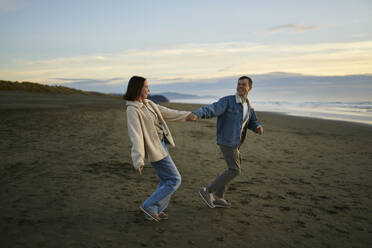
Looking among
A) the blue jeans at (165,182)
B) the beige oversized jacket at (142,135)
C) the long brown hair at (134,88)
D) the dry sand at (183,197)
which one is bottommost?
the dry sand at (183,197)

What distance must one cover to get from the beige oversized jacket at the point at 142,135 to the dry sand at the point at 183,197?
95cm

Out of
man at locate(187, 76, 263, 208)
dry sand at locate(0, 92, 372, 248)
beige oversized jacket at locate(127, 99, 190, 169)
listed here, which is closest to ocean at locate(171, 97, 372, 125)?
dry sand at locate(0, 92, 372, 248)

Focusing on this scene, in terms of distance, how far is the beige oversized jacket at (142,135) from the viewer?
344cm

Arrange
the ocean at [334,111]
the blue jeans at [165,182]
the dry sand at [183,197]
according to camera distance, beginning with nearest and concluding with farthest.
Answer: the dry sand at [183,197], the blue jeans at [165,182], the ocean at [334,111]

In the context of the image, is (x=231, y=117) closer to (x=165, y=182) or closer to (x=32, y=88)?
(x=165, y=182)

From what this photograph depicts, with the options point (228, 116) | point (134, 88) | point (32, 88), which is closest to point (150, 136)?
point (134, 88)

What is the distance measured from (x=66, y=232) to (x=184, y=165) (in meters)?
3.97

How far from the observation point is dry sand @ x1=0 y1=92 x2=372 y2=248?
140 inches

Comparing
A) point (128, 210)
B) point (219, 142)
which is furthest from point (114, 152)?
point (219, 142)

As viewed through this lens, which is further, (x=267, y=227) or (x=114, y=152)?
(x=114, y=152)

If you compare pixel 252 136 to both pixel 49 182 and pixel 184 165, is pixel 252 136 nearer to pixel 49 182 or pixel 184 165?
pixel 184 165

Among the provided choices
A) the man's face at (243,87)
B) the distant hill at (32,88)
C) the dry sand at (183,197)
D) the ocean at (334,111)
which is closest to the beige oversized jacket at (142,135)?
the dry sand at (183,197)

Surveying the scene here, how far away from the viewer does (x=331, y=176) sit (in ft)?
21.4

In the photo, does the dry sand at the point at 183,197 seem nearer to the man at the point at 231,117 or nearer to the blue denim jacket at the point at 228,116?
the man at the point at 231,117
